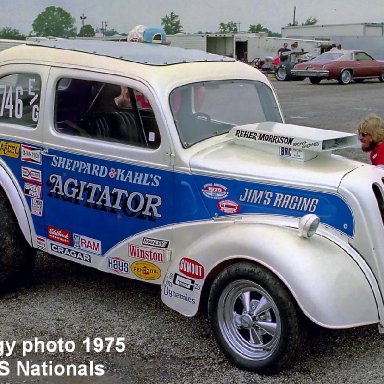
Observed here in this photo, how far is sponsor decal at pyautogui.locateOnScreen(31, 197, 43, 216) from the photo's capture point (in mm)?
4886

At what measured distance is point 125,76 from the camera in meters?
4.47

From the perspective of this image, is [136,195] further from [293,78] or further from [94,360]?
[293,78]

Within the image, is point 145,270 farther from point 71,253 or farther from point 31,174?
point 31,174

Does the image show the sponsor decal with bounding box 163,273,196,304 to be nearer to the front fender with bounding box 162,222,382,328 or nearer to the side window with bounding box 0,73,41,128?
the front fender with bounding box 162,222,382,328

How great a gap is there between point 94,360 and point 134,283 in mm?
1261

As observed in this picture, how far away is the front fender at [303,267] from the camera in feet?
11.9

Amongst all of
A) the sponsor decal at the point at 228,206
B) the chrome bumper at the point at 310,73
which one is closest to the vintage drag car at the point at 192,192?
the sponsor decal at the point at 228,206

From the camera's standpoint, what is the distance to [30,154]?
488cm

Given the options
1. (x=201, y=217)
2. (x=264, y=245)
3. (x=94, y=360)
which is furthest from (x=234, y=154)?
(x=94, y=360)

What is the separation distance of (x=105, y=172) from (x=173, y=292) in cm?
98

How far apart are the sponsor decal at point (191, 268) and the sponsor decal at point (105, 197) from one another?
39 centimetres

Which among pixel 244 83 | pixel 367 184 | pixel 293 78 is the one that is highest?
pixel 244 83

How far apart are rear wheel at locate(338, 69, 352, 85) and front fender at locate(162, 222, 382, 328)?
25288 millimetres

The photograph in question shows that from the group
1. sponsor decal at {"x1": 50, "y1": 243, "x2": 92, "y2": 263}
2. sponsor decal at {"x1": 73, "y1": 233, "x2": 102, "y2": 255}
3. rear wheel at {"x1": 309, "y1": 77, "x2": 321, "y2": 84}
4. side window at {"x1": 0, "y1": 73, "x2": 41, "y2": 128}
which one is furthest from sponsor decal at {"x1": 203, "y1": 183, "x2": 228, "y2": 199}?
rear wheel at {"x1": 309, "y1": 77, "x2": 321, "y2": 84}
